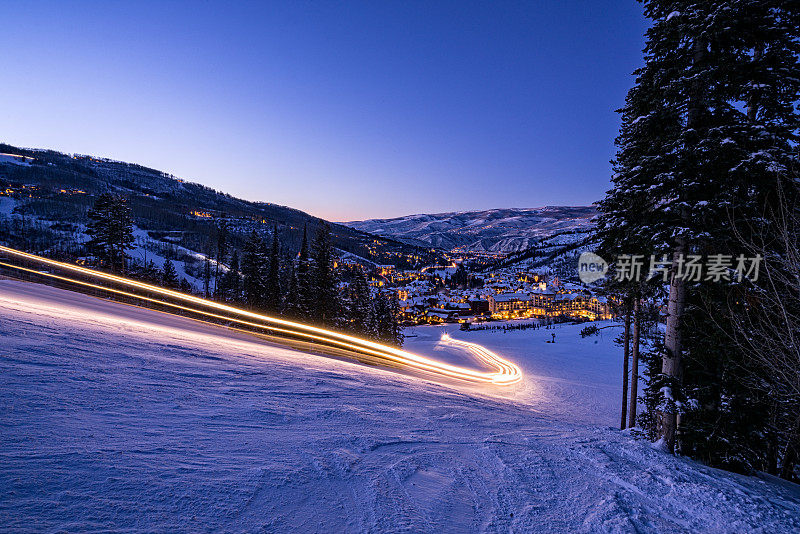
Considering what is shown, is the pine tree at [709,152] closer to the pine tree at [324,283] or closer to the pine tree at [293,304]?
the pine tree at [324,283]

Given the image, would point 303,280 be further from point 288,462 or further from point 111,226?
point 288,462

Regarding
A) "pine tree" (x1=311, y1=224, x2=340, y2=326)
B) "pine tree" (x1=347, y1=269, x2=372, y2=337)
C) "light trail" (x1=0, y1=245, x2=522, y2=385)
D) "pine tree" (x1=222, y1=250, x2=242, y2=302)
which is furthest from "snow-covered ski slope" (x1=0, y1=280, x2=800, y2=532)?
"pine tree" (x1=222, y1=250, x2=242, y2=302)

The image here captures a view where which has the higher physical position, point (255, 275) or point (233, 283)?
point (255, 275)

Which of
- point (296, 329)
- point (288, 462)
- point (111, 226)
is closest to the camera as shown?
point (288, 462)

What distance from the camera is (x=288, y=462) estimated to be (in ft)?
13.3

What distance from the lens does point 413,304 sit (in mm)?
104688

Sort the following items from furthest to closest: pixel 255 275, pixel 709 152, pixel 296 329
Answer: pixel 255 275 → pixel 296 329 → pixel 709 152

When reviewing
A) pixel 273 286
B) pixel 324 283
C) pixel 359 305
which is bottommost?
pixel 359 305

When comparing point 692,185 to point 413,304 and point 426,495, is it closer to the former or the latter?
point 426,495

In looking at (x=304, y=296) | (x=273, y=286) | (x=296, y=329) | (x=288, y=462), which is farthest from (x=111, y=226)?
(x=288, y=462)

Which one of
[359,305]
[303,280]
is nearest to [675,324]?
[303,280]

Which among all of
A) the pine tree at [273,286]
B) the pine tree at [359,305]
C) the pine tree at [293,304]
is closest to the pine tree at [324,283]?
the pine tree at [359,305]

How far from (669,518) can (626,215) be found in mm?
6829

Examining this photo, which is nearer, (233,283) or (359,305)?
(359,305)
